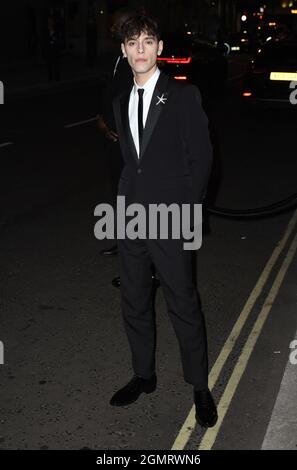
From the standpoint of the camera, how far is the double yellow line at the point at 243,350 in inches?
139

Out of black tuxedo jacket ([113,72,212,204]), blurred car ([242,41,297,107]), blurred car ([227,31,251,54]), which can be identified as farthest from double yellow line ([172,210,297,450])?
blurred car ([227,31,251,54])

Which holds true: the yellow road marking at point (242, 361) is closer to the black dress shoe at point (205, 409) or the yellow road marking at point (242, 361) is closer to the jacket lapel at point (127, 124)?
the black dress shoe at point (205, 409)

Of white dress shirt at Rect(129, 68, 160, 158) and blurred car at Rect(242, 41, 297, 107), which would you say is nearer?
white dress shirt at Rect(129, 68, 160, 158)

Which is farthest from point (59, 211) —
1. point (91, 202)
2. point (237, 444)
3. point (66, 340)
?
point (237, 444)

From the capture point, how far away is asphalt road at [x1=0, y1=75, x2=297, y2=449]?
3.64 meters

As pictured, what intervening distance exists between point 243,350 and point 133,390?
91 cm

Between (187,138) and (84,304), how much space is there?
2226mm

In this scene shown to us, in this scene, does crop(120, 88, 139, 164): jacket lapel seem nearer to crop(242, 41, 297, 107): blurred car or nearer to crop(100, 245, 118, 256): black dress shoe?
crop(100, 245, 118, 256): black dress shoe

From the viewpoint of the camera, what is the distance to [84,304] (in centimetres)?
528

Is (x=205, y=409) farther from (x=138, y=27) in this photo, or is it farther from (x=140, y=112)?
(x=138, y=27)

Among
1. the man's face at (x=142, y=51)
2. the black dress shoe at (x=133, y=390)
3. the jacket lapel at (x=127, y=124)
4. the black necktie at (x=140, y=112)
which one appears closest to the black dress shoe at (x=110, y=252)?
the black dress shoe at (x=133, y=390)

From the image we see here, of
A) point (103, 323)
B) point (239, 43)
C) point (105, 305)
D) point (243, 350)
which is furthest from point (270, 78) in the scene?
point (239, 43)

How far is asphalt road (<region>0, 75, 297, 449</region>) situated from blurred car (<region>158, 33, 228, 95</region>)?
316 inches
